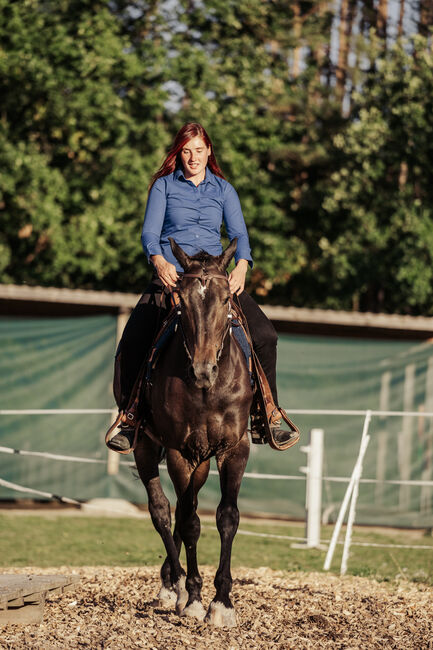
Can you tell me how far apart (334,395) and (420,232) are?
12103 millimetres

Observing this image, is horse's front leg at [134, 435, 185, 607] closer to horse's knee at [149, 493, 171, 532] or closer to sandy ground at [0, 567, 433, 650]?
horse's knee at [149, 493, 171, 532]

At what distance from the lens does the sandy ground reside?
604 centimetres

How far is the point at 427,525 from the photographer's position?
14.9 m

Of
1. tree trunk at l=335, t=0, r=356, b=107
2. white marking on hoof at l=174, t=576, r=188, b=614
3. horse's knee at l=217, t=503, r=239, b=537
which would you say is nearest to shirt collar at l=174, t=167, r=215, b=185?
horse's knee at l=217, t=503, r=239, b=537

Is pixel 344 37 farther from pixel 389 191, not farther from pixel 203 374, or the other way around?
pixel 203 374

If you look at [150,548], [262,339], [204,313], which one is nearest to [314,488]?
[150,548]

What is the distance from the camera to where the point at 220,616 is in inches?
252

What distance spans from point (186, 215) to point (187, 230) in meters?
0.11

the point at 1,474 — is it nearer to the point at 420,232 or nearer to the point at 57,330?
the point at 57,330

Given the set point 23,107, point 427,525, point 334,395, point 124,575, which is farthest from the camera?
point 23,107

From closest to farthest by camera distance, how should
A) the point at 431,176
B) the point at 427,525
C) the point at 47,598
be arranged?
the point at 47,598 → the point at 427,525 → the point at 431,176

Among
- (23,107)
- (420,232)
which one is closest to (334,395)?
(420,232)

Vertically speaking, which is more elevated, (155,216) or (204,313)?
(155,216)

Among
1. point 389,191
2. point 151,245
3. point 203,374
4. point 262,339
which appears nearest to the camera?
point 203,374
